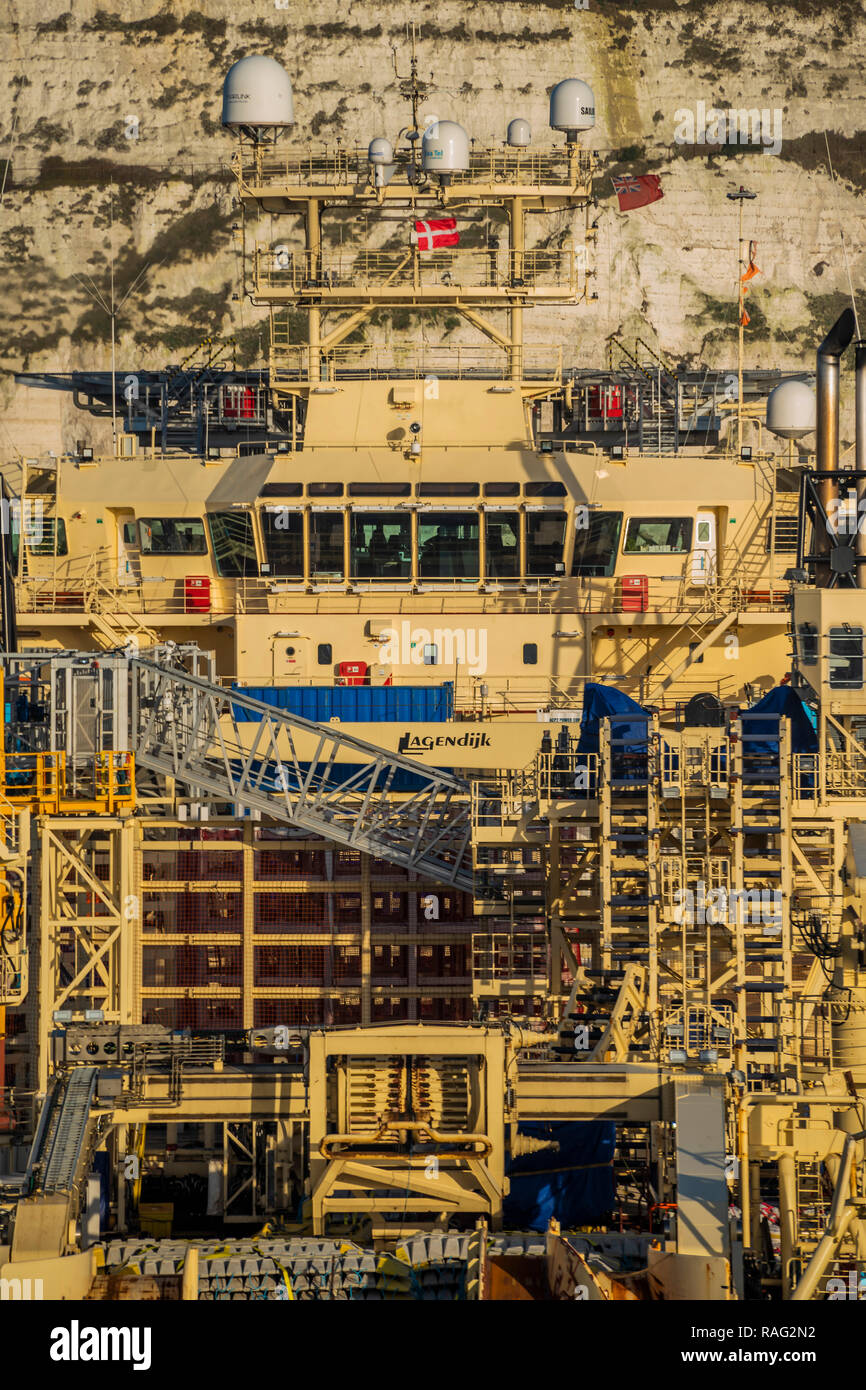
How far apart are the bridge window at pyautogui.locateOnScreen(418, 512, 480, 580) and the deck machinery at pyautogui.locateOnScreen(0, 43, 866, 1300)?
67mm

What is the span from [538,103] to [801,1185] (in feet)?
241

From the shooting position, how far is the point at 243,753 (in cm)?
3481

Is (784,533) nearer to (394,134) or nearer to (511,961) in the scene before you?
(511,961)

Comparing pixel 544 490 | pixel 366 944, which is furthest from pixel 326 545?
pixel 366 944

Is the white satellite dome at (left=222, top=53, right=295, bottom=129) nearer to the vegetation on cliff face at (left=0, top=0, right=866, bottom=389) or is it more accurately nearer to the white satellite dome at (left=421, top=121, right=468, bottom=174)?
the white satellite dome at (left=421, top=121, right=468, bottom=174)

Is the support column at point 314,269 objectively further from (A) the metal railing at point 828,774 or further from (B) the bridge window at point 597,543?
(A) the metal railing at point 828,774

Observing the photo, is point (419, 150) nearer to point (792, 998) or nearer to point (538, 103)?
point (792, 998)

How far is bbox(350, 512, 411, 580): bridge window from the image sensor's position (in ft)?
140

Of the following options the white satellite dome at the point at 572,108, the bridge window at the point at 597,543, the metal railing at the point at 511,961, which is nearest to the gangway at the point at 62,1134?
the metal railing at the point at 511,961

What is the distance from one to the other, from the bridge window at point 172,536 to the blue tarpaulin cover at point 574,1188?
59.2 ft

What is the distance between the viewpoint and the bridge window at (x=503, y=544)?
42.8 metres

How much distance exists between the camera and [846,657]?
34.6 m

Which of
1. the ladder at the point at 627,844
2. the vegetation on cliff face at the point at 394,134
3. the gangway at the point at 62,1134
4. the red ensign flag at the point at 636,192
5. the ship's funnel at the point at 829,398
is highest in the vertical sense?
the vegetation on cliff face at the point at 394,134
